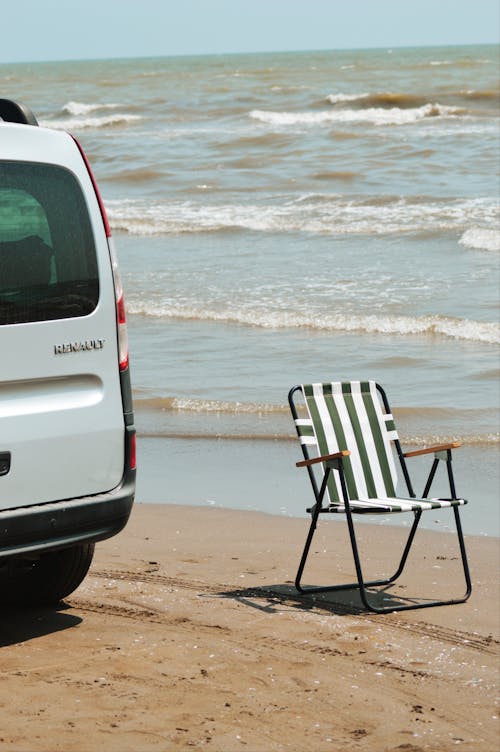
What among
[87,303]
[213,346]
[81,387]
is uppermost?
[87,303]

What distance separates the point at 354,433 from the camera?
5.79 meters

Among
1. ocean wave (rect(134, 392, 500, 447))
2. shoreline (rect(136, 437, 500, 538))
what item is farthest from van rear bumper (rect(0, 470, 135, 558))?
ocean wave (rect(134, 392, 500, 447))

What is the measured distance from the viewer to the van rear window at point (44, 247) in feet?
14.2

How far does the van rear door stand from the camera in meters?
4.31

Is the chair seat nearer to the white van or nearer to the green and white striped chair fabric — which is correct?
the green and white striped chair fabric

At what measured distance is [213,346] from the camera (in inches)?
460

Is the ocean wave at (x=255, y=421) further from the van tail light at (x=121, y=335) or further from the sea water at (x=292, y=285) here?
the van tail light at (x=121, y=335)

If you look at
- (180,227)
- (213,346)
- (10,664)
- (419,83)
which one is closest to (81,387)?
(10,664)

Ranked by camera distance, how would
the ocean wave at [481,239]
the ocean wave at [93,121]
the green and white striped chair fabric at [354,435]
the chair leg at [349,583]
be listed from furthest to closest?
the ocean wave at [93,121]
the ocean wave at [481,239]
the green and white striped chair fabric at [354,435]
the chair leg at [349,583]

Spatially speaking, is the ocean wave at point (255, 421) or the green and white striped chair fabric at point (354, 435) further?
the ocean wave at point (255, 421)

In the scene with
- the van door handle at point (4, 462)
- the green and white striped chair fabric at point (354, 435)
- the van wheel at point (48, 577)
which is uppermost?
the van door handle at point (4, 462)

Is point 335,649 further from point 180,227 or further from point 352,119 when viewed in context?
point 352,119

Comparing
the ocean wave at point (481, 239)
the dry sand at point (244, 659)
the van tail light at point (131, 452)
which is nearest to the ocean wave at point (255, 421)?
the dry sand at point (244, 659)

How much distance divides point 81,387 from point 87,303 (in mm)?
310
